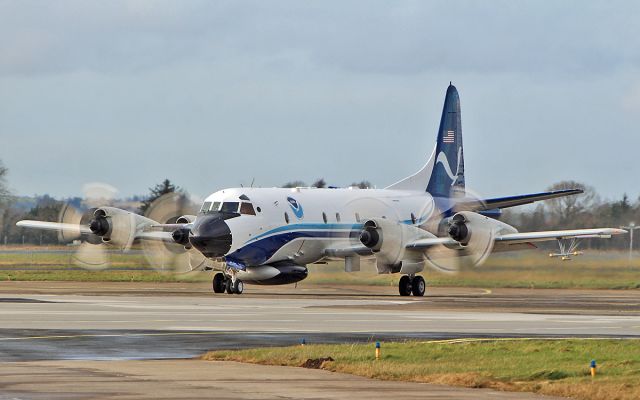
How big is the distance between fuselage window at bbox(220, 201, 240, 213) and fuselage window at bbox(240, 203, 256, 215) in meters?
0.21

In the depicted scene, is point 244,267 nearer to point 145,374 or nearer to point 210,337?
point 210,337

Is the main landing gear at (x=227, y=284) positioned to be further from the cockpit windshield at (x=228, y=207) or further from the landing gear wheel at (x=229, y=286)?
the cockpit windshield at (x=228, y=207)

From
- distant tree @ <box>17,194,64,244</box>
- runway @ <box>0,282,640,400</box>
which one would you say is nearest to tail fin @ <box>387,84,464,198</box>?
runway @ <box>0,282,640,400</box>

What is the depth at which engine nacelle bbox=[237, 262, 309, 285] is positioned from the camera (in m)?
48.2

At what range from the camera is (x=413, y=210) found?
179ft

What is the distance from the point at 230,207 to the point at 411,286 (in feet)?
26.2

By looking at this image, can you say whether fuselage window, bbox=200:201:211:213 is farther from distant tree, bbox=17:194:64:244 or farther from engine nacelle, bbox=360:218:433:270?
distant tree, bbox=17:194:64:244

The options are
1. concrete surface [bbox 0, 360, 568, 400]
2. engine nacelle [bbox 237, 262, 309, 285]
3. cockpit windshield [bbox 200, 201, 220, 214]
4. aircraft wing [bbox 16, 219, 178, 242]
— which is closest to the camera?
concrete surface [bbox 0, 360, 568, 400]

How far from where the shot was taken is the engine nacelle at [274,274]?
48250 millimetres

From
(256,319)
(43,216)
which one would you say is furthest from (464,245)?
(43,216)

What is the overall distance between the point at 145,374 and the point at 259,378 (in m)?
1.72

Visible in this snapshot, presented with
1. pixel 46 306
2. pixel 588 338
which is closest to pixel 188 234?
pixel 46 306

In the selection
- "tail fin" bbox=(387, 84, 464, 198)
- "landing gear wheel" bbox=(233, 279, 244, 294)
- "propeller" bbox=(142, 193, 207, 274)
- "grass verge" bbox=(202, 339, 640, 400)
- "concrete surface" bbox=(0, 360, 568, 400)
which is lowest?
"concrete surface" bbox=(0, 360, 568, 400)

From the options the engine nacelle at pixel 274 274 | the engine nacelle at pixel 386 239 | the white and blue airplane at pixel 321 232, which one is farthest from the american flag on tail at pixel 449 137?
the engine nacelle at pixel 274 274
